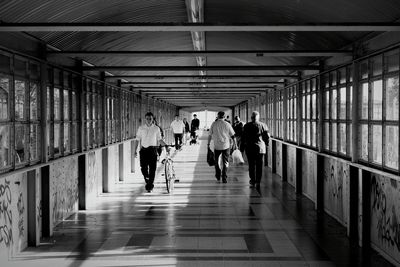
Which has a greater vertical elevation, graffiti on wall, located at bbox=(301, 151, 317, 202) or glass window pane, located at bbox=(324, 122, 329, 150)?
glass window pane, located at bbox=(324, 122, 329, 150)

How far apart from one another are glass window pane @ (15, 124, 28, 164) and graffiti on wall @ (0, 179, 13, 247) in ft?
1.55

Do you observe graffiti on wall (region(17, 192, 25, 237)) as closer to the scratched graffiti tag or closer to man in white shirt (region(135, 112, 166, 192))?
the scratched graffiti tag

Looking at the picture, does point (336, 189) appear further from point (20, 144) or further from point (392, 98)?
point (20, 144)

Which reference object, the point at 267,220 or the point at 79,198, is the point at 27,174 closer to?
the point at 79,198

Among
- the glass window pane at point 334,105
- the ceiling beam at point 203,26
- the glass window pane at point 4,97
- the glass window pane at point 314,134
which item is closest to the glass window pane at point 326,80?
the glass window pane at point 334,105

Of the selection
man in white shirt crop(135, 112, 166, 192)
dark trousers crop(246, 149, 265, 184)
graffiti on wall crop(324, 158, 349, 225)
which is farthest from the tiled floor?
dark trousers crop(246, 149, 265, 184)

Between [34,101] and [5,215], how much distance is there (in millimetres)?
1889

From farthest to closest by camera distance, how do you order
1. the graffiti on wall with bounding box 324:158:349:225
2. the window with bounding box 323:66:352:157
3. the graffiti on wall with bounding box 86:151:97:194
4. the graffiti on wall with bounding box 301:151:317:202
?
the graffiti on wall with bounding box 86:151:97:194 < the graffiti on wall with bounding box 301:151:317:202 < the graffiti on wall with bounding box 324:158:349:225 < the window with bounding box 323:66:352:157

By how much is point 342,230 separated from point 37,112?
4.80 meters

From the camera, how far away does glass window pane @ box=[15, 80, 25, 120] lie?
281 inches


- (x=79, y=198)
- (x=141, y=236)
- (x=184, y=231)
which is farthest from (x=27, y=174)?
(x=79, y=198)

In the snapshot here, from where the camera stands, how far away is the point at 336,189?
959 cm

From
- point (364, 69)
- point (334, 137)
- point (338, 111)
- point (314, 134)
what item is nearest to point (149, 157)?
point (314, 134)

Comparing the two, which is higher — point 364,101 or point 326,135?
point 364,101
